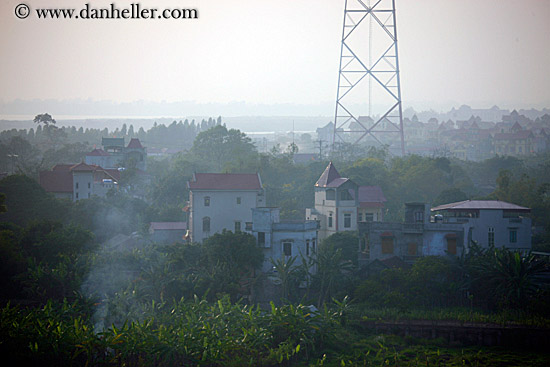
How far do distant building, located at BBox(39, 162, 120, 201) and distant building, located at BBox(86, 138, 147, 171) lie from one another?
41.0 ft

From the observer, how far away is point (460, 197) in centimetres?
3803

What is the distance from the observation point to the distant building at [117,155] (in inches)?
2295

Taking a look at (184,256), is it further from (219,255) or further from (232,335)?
(232,335)

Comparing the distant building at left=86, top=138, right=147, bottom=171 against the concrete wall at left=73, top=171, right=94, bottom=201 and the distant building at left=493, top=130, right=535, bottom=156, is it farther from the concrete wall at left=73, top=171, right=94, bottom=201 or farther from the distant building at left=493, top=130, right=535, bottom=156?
the distant building at left=493, top=130, right=535, bottom=156

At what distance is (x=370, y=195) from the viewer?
34906 millimetres

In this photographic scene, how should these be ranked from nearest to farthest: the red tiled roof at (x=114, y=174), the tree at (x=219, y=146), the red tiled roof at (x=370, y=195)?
the red tiled roof at (x=370, y=195) → the red tiled roof at (x=114, y=174) → the tree at (x=219, y=146)

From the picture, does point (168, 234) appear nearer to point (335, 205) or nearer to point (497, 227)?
point (335, 205)

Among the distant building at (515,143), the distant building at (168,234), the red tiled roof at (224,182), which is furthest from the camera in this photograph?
the distant building at (515,143)

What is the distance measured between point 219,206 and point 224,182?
122 cm

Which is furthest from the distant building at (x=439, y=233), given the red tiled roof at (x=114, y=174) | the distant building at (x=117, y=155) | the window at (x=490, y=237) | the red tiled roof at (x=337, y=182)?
the distant building at (x=117, y=155)

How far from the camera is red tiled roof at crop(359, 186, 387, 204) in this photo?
3433 centimetres

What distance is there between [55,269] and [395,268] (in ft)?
39.0

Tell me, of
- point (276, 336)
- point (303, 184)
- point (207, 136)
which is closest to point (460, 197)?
point (303, 184)

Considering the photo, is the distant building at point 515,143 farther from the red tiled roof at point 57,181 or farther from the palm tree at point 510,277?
the palm tree at point 510,277
